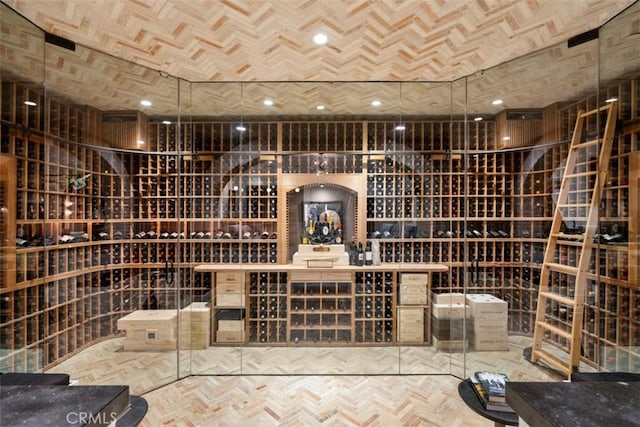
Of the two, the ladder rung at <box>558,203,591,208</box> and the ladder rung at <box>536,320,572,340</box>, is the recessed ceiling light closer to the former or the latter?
the ladder rung at <box>558,203,591,208</box>

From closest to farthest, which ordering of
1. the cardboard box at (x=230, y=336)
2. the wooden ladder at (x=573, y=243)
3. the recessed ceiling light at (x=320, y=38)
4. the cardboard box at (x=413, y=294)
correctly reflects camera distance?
the recessed ceiling light at (x=320, y=38) < the wooden ladder at (x=573, y=243) < the cardboard box at (x=230, y=336) < the cardboard box at (x=413, y=294)

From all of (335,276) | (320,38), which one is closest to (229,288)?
(335,276)

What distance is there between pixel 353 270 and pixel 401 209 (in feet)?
3.06

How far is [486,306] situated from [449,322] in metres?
0.46

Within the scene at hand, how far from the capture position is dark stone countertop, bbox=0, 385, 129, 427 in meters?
0.81

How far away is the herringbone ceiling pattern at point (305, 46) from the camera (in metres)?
1.79

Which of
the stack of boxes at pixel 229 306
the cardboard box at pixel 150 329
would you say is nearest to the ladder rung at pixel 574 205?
the stack of boxes at pixel 229 306

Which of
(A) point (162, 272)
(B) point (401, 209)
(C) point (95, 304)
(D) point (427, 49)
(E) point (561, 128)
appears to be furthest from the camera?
(B) point (401, 209)

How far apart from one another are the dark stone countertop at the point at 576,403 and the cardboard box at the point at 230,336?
2.77 metres

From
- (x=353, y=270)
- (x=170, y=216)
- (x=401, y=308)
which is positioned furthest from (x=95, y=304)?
(x=401, y=308)

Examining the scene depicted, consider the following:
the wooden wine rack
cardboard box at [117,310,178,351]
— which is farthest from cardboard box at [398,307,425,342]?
cardboard box at [117,310,178,351]

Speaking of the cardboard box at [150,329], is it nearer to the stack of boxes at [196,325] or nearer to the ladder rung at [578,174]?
the stack of boxes at [196,325]

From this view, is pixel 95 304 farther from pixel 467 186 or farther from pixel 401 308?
pixel 467 186

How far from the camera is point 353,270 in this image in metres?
3.26
